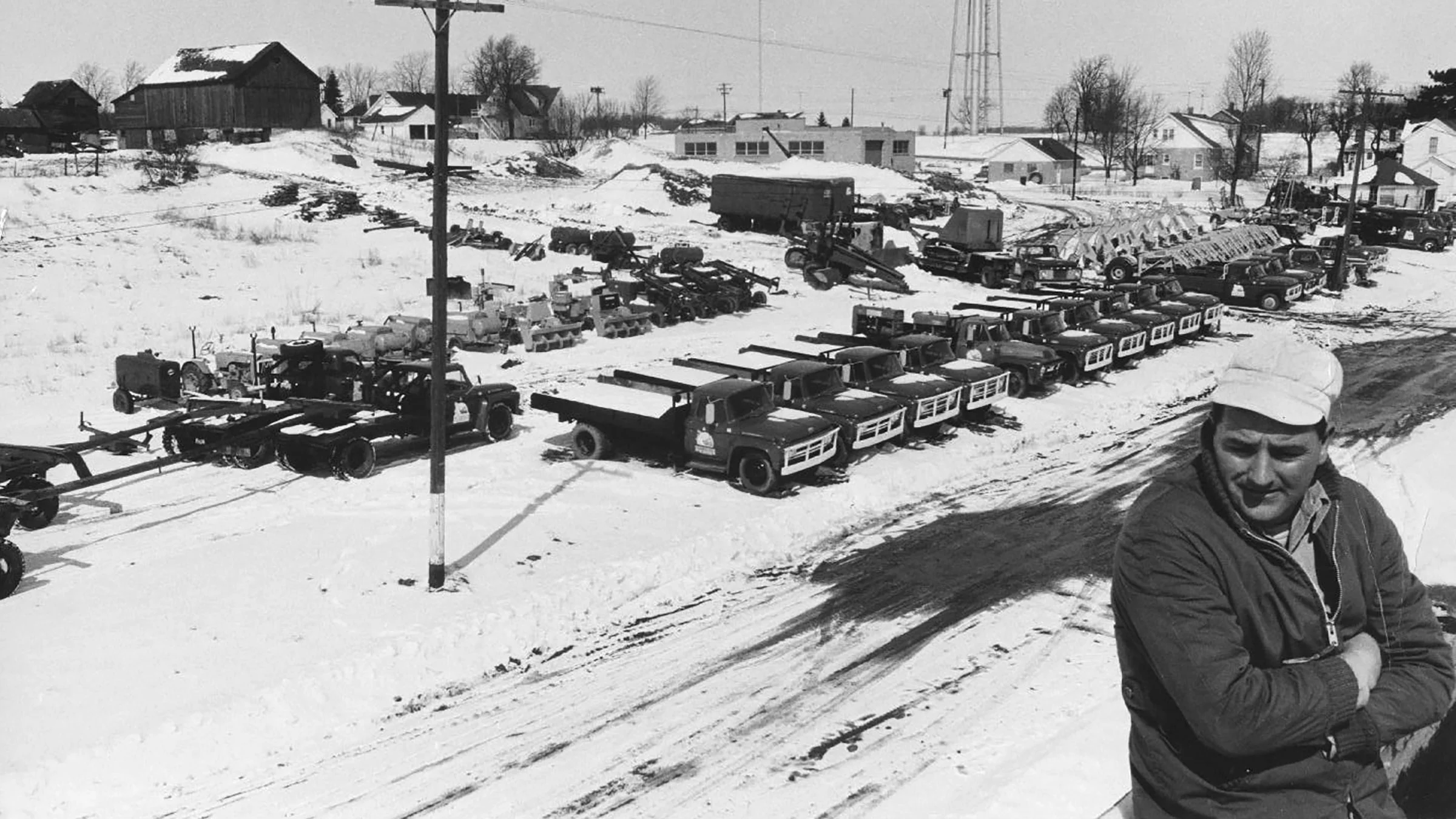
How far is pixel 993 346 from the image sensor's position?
2195cm

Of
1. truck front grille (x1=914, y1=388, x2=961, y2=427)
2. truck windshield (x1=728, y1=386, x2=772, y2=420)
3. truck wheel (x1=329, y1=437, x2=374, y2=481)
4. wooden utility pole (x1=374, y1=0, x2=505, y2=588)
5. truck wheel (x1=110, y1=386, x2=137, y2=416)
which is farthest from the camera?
truck wheel (x1=110, y1=386, x2=137, y2=416)

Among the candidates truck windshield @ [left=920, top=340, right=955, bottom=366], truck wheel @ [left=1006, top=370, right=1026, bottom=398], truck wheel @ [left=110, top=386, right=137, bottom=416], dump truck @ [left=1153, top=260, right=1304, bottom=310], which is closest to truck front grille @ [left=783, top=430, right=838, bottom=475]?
truck windshield @ [left=920, top=340, right=955, bottom=366]

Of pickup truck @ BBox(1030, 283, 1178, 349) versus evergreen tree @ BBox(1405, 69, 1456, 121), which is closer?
pickup truck @ BBox(1030, 283, 1178, 349)

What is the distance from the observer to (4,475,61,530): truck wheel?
1330 centimetres

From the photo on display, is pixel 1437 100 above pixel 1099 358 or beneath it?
above

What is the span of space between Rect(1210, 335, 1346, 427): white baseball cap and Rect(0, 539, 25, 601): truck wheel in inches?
467

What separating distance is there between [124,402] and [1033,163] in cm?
8323

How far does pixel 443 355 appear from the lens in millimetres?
11469

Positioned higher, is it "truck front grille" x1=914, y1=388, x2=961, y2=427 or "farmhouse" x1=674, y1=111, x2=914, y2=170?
"farmhouse" x1=674, y1=111, x2=914, y2=170

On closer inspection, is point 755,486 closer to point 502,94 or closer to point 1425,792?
point 1425,792

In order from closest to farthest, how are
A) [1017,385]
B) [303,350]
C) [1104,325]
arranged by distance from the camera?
[303,350]
[1017,385]
[1104,325]

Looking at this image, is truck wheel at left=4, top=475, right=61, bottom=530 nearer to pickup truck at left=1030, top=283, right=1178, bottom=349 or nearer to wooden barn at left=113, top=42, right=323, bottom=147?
pickup truck at left=1030, top=283, right=1178, bottom=349

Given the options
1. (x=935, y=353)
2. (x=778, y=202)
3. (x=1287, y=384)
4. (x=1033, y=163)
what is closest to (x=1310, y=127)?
(x=1033, y=163)

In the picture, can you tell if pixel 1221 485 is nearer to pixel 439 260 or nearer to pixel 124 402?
pixel 439 260
